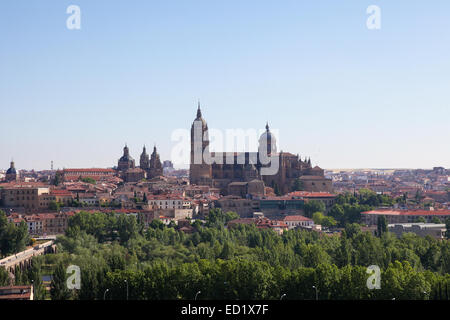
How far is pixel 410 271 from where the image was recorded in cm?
3216

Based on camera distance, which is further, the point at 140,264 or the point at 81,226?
the point at 81,226

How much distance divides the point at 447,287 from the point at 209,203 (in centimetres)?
5022

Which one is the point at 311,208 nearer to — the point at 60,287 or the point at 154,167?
the point at 154,167

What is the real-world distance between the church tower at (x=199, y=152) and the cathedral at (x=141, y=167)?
8.28 meters

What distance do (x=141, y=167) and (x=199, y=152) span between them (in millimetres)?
16127

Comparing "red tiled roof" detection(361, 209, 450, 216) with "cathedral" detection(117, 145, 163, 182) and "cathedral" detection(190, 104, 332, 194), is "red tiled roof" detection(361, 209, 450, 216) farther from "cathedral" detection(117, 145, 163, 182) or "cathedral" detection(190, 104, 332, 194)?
"cathedral" detection(117, 145, 163, 182)

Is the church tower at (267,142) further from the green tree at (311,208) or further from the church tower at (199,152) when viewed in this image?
the green tree at (311,208)

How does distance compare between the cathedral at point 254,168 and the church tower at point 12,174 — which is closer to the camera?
the cathedral at point 254,168

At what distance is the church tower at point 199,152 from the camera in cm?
9175

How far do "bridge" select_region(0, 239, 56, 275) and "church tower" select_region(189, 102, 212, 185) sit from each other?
4071 cm

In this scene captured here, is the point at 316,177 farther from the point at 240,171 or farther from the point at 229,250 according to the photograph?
the point at 229,250

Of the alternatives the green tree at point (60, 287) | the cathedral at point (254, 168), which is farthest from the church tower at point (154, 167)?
the green tree at point (60, 287)

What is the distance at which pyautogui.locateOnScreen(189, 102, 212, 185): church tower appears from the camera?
9175 centimetres
